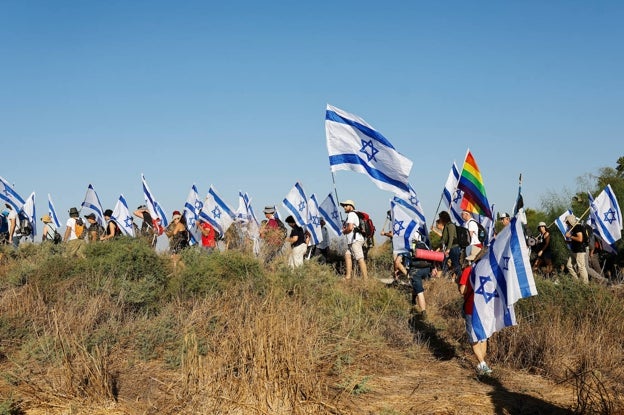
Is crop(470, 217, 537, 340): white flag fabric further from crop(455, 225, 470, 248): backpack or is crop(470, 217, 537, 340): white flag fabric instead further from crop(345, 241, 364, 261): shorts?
crop(345, 241, 364, 261): shorts

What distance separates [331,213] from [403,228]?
601cm

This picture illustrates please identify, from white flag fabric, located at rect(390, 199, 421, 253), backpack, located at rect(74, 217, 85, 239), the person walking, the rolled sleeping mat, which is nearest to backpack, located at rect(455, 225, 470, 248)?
white flag fabric, located at rect(390, 199, 421, 253)

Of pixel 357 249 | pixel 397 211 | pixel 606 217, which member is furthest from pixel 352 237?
pixel 606 217

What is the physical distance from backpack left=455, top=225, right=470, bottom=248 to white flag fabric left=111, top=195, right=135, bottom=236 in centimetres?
1000

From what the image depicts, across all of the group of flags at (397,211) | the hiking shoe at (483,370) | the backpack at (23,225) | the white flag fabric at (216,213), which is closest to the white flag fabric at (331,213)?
the group of flags at (397,211)

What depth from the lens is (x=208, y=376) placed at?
6.61 meters

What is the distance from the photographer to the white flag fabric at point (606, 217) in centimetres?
1614

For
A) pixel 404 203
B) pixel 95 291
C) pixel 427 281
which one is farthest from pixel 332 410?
pixel 427 281

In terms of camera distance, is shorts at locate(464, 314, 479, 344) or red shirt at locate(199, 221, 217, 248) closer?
shorts at locate(464, 314, 479, 344)

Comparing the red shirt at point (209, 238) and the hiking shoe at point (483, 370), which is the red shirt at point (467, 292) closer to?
the hiking shoe at point (483, 370)

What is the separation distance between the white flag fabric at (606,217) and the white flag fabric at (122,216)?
11.9m

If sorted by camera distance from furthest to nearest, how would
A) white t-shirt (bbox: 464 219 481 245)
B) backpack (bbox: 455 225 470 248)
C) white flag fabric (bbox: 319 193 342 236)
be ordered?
white flag fabric (bbox: 319 193 342 236)
white t-shirt (bbox: 464 219 481 245)
backpack (bbox: 455 225 470 248)

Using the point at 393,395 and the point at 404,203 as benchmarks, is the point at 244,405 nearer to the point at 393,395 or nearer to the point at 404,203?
the point at 393,395

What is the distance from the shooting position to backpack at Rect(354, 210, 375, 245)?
51.1ft
